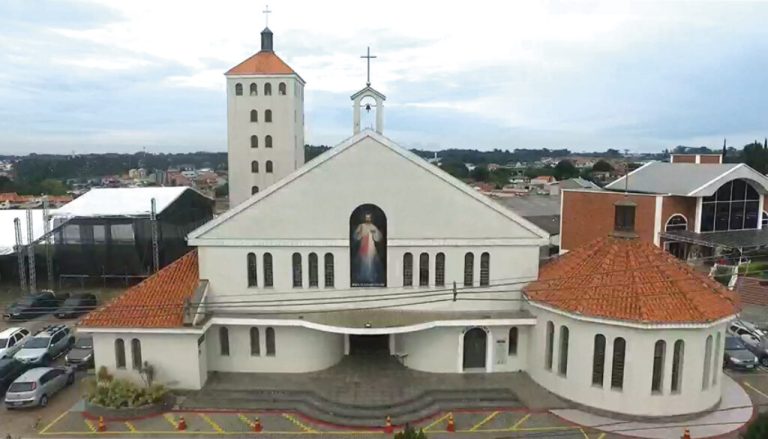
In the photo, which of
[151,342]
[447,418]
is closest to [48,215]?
[151,342]

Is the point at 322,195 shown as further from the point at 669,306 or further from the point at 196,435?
the point at 669,306

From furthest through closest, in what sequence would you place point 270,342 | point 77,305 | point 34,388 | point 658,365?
point 77,305
point 270,342
point 34,388
point 658,365

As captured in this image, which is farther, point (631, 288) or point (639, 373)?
point (631, 288)

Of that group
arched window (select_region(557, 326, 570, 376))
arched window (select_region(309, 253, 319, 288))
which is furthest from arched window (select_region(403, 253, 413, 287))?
arched window (select_region(557, 326, 570, 376))

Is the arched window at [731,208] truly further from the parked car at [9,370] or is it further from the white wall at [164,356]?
the parked car at [9,370]

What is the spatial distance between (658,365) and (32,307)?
35.7 metres

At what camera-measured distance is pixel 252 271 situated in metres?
25.6

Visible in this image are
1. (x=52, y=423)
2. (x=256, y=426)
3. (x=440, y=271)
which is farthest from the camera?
(x=440, y=271)

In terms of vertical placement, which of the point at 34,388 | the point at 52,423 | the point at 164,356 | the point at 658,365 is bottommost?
the point at 52,423

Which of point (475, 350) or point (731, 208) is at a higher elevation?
point (731, 208)

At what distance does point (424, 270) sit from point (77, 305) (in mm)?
24076

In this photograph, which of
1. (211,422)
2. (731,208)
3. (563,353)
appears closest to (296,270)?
(211,422)

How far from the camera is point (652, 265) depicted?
75.7 feet

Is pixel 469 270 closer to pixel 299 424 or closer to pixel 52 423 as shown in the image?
pixel 299 424
